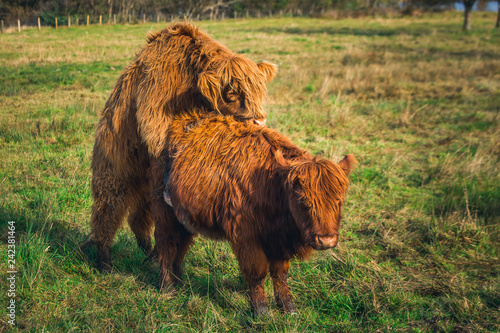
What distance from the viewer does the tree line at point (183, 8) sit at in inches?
1083

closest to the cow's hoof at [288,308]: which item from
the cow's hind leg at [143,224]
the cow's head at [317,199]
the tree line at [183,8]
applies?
the cow's head at [317,199]

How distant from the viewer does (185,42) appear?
3.26 m

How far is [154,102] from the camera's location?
308 centimetres

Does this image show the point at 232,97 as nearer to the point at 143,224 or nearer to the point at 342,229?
the point at 143,224

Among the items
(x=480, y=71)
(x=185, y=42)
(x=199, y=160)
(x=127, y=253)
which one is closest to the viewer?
(x=199, y=160)

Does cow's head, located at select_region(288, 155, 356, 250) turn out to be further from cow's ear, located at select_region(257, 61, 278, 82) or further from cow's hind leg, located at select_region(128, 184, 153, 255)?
cow's hind leg, located at select_region(128, 184, 153, 255)

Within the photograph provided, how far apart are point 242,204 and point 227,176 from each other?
23 cm

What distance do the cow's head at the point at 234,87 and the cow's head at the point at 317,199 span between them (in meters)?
0.94

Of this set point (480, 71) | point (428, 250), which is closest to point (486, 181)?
point (428, 250)

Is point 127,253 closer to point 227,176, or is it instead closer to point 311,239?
point 227,176

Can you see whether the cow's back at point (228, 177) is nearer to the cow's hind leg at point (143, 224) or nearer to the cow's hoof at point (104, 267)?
the cow's hind leg at point (143, 224)

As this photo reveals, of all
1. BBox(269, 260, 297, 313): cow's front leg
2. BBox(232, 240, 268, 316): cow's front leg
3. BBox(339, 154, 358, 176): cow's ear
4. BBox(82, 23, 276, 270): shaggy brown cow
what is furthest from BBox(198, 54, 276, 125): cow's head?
BBox(269, 260, 297, 313): cow's front leg

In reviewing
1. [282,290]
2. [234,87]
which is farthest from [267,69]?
[282,290]

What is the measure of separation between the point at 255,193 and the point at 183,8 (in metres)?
39.6
